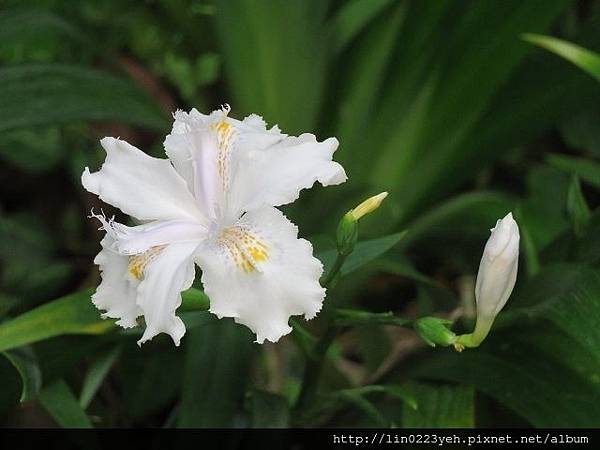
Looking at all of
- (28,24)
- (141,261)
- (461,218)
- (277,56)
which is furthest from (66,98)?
(461,218)

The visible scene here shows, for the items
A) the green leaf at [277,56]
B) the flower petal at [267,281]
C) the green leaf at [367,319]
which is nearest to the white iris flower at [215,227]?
the flower petal at [267,281]

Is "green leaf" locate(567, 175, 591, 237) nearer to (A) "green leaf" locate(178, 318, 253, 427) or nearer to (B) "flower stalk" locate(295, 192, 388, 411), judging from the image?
(B) "flower stalk" locate(295, 192, 388, 411)

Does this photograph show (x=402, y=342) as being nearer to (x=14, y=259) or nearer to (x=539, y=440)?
(x=539, y=440)

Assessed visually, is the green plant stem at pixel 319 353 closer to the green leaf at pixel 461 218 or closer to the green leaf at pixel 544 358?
the green leaf at pixel 544 358

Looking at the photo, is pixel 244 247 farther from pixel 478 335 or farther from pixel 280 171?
pixel 478 335

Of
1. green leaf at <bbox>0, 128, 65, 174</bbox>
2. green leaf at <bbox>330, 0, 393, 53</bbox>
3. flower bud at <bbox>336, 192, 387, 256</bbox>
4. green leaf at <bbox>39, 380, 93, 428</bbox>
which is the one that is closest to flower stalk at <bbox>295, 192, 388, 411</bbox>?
flower bud at <bbox>336, 192, 387, 256</bbox>
